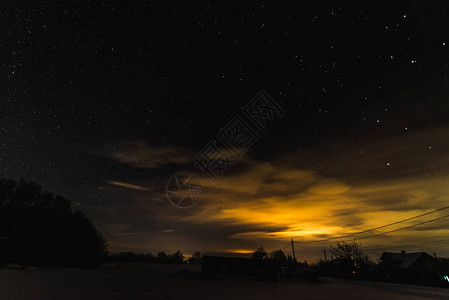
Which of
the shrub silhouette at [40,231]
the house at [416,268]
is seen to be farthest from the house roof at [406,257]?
the shrub silhouette at [40,231]

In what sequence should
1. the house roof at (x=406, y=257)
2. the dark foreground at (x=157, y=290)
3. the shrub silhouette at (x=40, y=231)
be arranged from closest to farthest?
the dark foreground at (x=157, y=290)
the shrub silhouette at (x=40, y=231)
the house roof at (x=406, y=257)

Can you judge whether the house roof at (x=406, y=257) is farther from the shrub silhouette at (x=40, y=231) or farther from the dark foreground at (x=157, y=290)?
the shrub silhouette at (x=40, y=231)

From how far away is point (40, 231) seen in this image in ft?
99.2

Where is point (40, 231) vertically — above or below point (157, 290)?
above

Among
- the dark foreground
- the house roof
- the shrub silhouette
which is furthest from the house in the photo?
the shrub silhouette

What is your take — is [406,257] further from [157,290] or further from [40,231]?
[40,231]

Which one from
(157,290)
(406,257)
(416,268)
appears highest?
(406,257)

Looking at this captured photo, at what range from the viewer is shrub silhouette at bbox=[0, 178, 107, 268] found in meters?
27.7

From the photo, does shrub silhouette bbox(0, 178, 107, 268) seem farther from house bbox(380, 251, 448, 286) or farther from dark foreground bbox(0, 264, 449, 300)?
house bbox(380, 251, 448, 286)

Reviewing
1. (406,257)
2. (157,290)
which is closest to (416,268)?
(406,257)

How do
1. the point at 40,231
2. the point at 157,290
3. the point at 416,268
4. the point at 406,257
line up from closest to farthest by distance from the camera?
the point at 157,290
the point at 40,231
the point at 416,268
the point at 406,257

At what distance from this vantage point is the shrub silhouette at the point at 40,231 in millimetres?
27688

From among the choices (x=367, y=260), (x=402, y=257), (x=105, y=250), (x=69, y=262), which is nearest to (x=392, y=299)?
(x=69, y=262)

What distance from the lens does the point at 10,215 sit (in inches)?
1130
